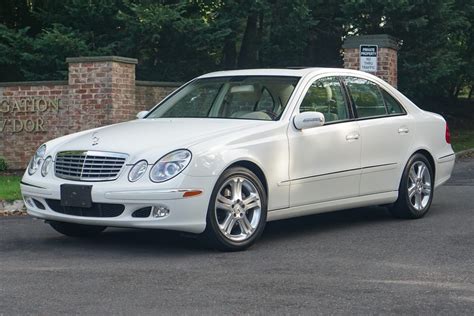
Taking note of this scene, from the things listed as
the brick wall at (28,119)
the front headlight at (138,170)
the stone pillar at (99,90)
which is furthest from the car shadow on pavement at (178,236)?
the brick wall at (28,119)

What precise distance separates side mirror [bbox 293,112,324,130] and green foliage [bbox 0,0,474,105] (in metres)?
Answer: 7.71

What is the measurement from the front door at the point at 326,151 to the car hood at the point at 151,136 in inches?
19.3

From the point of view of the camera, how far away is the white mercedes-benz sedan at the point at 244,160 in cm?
624

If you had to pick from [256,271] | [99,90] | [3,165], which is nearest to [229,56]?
[99,90]

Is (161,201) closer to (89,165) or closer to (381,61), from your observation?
(89,165)

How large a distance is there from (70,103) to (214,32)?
343 cm

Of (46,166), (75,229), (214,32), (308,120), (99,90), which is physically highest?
(214,32)

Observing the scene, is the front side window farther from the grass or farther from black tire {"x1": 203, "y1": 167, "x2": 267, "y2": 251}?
the grass

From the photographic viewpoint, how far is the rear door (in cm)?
784

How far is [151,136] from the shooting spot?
664 cm

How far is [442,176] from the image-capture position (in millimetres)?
8898

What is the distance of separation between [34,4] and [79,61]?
4.20 metres

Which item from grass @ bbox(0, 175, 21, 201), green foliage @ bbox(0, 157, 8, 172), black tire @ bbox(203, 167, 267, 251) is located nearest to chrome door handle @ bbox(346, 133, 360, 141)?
black tire @ bbox(203, 167, 267, 251)

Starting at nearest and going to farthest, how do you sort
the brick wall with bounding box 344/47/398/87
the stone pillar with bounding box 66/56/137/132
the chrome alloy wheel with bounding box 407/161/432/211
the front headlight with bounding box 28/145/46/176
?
the front headlight with bounding box 28/145/46/176 → the chrome alloy wheel with bounding box 407/161/432/211 → the stone pillar with bounding box 66/56/137/132 → the brick wall with bounding box 344/47/398/87
